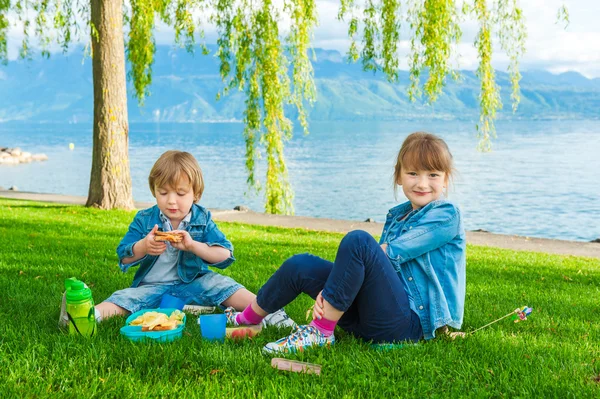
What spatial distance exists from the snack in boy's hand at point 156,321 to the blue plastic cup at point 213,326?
0.48ft

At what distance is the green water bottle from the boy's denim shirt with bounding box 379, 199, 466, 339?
1.64 m

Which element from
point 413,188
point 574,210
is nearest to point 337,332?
point 413,188

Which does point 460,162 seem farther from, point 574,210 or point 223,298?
point 223,298

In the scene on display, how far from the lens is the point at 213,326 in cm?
347

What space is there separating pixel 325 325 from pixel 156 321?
91 centimetres

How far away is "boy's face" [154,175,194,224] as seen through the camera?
3.93 metres

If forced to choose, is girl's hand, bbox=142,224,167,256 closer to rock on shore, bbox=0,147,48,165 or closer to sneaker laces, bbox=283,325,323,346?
sneaker laces, bbox=283,325,323,346

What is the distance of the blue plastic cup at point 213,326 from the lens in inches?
136

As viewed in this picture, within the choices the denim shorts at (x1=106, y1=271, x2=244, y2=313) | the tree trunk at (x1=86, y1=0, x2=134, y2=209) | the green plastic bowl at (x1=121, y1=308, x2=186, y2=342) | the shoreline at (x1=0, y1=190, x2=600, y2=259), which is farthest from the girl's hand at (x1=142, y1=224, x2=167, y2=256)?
the tree trunk at (x1=86, y1=0, x2=134, y2=209)

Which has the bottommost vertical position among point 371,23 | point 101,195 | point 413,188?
point 101,195

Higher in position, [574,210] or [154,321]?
[154,321]

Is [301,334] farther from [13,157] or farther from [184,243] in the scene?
[13,157]

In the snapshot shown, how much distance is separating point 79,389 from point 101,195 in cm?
791

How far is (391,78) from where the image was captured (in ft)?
36.1
